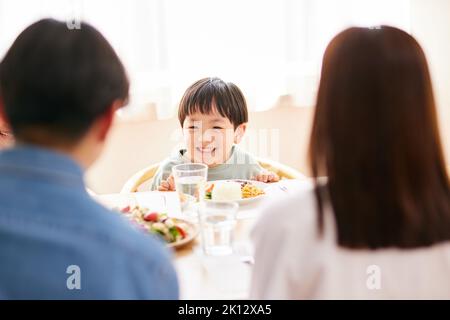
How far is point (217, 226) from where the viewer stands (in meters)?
1.13

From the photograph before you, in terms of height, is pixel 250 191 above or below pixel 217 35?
below

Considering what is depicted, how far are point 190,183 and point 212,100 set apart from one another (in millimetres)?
638

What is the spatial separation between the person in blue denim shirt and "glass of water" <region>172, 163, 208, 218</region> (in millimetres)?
731

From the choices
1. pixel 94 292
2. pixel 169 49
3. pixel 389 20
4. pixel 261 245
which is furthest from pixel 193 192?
pixel 389 20

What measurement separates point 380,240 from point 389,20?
2407 millimetres

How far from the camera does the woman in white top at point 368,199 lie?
2.59 ft

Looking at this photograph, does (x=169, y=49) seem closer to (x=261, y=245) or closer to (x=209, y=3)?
(x=209, y=3)

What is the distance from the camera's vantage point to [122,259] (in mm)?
680

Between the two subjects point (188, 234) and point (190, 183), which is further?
point (190, 183)

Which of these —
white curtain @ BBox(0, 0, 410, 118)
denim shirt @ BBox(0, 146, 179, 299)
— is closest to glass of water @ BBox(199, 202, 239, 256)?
denim shirt @ BBox(0, 146, 179, 299)

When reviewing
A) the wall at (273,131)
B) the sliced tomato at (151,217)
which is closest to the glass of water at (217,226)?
the sliced tomato at (151,217)

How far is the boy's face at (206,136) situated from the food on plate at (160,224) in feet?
2.42

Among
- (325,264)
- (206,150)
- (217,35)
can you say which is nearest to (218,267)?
(325,264)

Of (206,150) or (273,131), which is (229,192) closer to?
(206,150)
